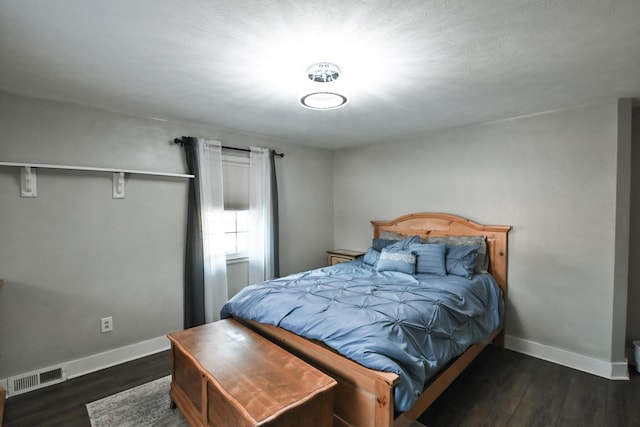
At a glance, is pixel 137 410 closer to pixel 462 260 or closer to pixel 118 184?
pixel 118 184

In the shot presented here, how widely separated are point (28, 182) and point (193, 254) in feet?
4.58

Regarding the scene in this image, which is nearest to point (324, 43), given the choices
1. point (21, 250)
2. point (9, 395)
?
point (21, 250)

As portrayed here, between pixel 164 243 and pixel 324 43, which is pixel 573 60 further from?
pixel 164 243

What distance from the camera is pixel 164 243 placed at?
10.0ft

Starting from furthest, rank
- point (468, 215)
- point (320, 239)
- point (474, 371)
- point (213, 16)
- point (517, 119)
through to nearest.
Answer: point (320, 239), point (468, 215), point (517, 119), point (474, 371), point (213, 16)

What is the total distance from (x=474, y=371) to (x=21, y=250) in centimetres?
379

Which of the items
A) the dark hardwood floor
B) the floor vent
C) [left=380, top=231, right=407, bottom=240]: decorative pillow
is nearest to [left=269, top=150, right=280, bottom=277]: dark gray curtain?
[left=380, top=231, right=407, bottom=240]: decorative pillow

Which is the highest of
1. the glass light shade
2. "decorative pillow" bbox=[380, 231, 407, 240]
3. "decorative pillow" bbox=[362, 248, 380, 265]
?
the glass light shade

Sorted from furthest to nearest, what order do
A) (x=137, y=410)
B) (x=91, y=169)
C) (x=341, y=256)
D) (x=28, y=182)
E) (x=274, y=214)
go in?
1. (x=341, y=256)
2. (x=274, y=214)
3. (x=91, y=169)
4. (x=28, y=182)
5. (x=137, y=410)

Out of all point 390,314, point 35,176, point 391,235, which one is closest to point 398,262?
point 391,235

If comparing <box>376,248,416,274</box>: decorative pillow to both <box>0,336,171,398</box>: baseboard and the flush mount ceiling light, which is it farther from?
<box>0,336,171,398</box>: baseboard

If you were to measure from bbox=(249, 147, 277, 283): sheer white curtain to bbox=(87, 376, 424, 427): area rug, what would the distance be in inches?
61.7

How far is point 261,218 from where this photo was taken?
3742 millimetres

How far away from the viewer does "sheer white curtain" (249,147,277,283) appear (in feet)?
12.1
